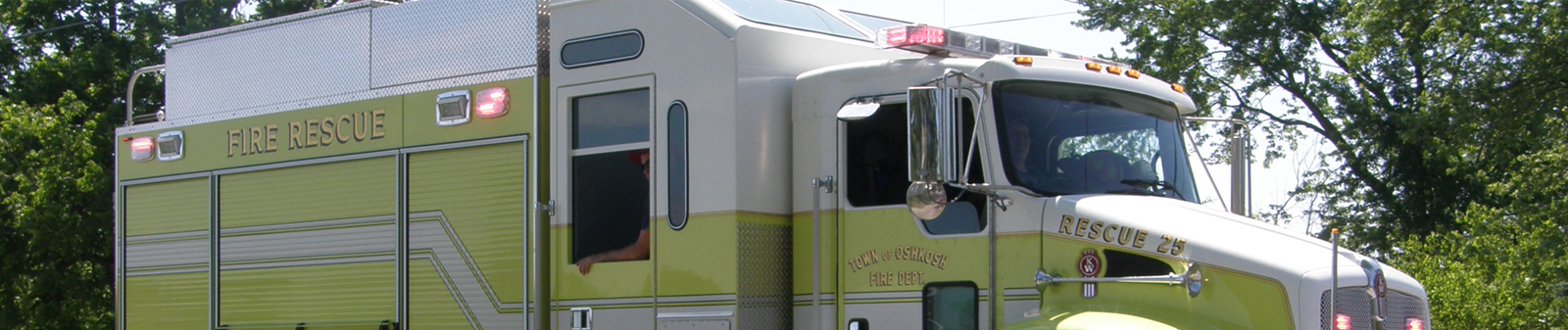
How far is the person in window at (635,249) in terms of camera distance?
862cm

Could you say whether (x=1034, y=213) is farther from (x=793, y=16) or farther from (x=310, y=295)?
(x=310, y=295)

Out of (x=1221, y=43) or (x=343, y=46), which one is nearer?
(x=343, y=46)

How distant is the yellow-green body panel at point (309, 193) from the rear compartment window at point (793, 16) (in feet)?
8.54

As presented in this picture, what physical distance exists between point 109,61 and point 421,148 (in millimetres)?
23766

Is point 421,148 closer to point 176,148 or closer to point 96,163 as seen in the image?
point 176,148

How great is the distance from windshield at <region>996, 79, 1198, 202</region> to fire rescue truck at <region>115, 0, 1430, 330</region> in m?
0.02

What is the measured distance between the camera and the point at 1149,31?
32.0 meters

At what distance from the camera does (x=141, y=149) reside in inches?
455

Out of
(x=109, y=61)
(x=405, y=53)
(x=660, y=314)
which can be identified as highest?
(x=109, y=61)

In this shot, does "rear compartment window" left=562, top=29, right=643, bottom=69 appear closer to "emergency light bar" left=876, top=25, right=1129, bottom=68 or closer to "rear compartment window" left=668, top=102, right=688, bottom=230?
"rear compartment window" left=668, top=102, right=688, bottom=230

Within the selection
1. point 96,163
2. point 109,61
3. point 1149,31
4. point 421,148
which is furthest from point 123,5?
point 421,148

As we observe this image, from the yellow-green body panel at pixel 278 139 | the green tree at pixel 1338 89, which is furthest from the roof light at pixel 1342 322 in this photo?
the green tree at pixel 1338 89

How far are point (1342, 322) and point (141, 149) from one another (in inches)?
337

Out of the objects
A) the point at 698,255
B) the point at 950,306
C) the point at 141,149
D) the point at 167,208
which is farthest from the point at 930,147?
the point at 141,149
